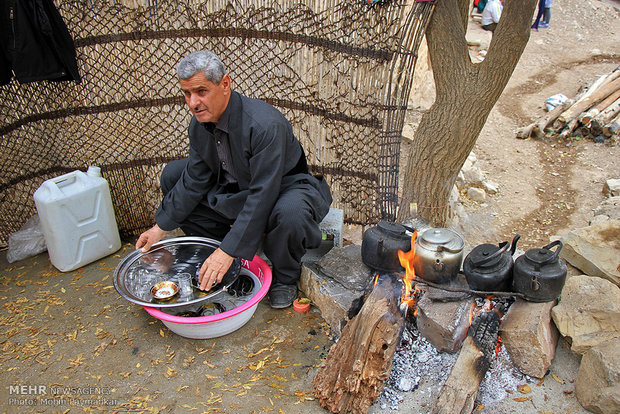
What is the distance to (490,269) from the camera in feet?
8.94

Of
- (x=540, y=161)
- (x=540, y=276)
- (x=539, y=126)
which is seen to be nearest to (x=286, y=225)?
(x=540, y=276)

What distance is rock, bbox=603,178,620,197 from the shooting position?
247 inches

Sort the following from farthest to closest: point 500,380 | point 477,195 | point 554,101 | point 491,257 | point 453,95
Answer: point 554,101
point 477,195
point 453,95
point 491,257
point 500,380

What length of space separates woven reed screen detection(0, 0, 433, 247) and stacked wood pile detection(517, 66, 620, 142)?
5656 mm

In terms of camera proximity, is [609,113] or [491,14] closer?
[609,113]

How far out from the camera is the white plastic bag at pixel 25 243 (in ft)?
12.2

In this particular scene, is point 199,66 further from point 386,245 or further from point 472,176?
point 472,176

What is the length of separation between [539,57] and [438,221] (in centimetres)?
974

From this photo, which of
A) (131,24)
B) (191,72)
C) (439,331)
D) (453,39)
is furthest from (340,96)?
(439,331)

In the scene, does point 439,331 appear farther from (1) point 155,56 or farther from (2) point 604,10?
(2) point 604,10

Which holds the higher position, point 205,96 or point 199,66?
point 199,66

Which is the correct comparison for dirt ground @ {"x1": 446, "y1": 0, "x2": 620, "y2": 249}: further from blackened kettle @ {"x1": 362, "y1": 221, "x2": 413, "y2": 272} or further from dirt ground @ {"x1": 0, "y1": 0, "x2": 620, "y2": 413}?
dirt ground @ {"x1": 0, "y1": 0, "x2": 620, "y2": 413}

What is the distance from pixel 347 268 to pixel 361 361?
2.90 feet

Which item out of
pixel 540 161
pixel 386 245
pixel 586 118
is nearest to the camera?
pixel 386 245
